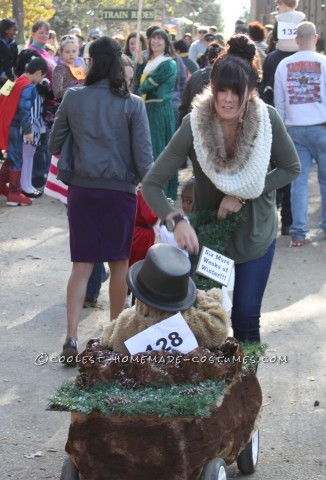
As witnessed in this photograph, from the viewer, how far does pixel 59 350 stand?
262 inches

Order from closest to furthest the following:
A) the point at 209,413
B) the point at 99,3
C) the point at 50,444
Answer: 1. the point at 209,413
2. the point at 50,444
3. the point at 99,3

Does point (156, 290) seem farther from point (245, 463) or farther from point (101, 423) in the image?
point (245, 463)

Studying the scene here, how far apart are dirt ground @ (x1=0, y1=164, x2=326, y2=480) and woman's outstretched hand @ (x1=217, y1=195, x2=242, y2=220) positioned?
4.15 ft

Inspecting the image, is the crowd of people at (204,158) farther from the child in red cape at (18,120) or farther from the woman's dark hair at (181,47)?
the woman's dark hair at (181,47)

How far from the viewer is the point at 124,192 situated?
6172 millimetres

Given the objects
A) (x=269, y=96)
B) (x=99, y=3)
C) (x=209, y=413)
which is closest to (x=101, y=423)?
(x=209, y=413)

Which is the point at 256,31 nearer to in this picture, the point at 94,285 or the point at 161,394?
the point at 94,285

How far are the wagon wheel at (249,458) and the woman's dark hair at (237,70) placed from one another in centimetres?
162

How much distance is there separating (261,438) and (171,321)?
132 centimetres

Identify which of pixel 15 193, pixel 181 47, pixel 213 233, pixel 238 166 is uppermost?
pixel 238 166

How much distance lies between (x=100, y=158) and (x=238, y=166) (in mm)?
1689

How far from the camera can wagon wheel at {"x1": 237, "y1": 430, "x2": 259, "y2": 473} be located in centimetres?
457

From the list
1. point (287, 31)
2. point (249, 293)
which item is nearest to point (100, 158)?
point (249, 293)

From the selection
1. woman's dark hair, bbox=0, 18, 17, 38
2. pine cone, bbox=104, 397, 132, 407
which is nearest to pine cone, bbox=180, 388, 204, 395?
pine cone, bbox=104, 397, 132, 407
